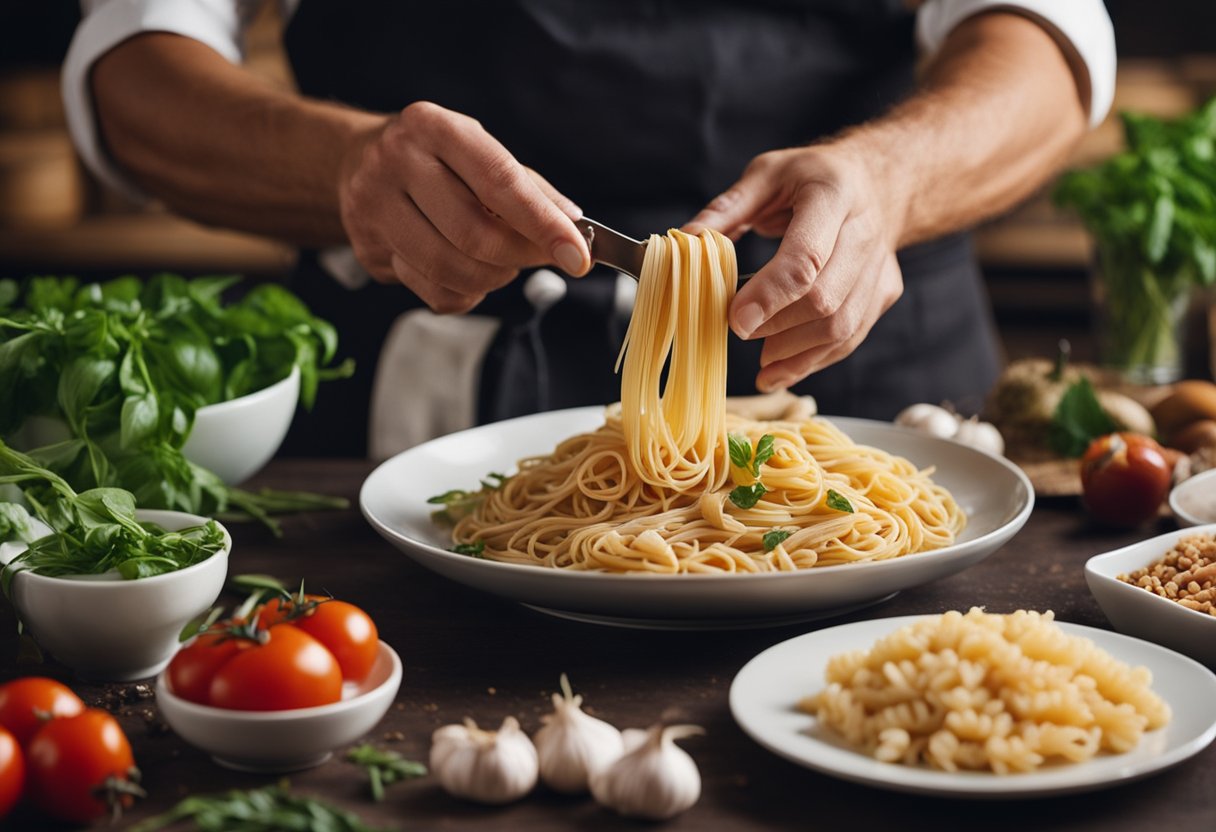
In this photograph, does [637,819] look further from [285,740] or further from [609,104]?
[609,104]

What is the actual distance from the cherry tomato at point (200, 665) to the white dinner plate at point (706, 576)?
1.14ft

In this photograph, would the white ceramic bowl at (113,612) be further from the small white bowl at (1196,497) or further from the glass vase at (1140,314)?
the glass vase at (1140,314)

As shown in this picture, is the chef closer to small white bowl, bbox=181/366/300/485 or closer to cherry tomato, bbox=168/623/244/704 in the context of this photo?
small white bowl, bbox=181/366/300/485

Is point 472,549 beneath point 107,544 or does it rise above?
beneath

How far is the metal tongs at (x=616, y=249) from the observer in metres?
1.82

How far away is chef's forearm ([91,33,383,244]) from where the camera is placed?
2438 mm

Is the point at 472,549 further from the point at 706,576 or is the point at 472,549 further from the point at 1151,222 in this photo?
the point at 1151,222

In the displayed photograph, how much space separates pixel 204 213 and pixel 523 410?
2.67ft

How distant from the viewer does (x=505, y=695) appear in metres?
1.49

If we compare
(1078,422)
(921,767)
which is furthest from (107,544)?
(1078,422)

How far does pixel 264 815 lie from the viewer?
113cm

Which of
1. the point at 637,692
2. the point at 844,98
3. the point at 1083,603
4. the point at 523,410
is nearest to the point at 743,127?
the point at 844,98

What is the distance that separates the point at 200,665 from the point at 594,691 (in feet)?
1.46

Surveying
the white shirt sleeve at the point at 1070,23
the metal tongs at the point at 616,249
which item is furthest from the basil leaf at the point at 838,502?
the white shirt sleeve at the point at 1070,23
